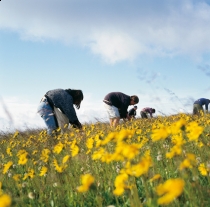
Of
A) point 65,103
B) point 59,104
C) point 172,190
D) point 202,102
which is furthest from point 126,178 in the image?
point 202,102

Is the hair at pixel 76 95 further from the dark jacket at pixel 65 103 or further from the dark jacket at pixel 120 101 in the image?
the dark jacket at pixel 120 101

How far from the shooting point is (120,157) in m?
1.58

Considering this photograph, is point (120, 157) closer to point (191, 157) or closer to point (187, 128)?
point (191, 157)

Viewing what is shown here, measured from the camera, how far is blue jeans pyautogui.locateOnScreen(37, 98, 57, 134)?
736 centimetres

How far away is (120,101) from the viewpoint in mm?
10023

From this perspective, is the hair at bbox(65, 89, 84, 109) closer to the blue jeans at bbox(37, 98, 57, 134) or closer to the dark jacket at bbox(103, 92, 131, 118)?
the blue jeans at bbox(37, 98, 57, 134)

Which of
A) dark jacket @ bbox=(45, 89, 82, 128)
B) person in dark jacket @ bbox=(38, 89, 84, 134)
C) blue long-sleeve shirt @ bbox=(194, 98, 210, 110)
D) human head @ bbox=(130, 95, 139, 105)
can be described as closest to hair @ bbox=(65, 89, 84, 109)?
person in dark jacket @ bbox=(38, 89, 84, 134)

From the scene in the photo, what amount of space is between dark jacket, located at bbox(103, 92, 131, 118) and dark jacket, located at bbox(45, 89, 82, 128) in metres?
2.96

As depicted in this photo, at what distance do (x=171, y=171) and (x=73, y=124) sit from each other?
388cm

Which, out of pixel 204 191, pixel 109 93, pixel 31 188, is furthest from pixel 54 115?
pixel 204 191

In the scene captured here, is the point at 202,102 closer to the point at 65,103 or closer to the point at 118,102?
the point at 118,102

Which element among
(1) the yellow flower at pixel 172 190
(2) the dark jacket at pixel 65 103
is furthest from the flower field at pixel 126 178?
(2) the dark jacket at pixel 65 103

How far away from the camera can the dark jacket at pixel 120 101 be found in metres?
9.98

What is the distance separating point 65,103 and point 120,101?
3206 millimetres
